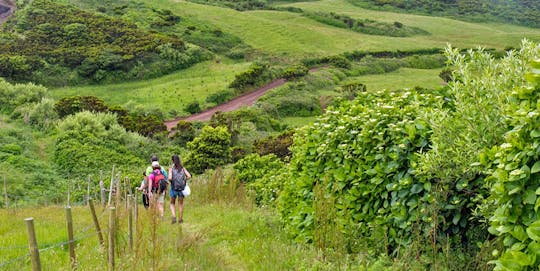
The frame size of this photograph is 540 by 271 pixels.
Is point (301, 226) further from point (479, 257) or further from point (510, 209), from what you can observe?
point (510, 209)

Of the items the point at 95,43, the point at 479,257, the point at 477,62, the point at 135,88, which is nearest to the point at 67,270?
the point at 479,257

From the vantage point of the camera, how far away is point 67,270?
Answer: 592 centimetres

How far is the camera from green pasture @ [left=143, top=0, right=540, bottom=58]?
6881cm

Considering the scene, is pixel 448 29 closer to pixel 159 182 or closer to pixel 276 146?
pixel 276 146

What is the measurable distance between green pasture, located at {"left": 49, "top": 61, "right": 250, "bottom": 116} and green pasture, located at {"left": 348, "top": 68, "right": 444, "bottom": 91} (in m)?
14.6

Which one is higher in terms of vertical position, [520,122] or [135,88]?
[520,122]

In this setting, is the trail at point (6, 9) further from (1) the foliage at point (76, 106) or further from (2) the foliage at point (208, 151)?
(2) the foliage at point (208, 151)

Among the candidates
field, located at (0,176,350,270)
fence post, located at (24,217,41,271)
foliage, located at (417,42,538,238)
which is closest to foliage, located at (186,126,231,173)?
field, located at (0,176,350,270)

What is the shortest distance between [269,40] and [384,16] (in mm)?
42407

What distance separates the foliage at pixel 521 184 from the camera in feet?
10.2

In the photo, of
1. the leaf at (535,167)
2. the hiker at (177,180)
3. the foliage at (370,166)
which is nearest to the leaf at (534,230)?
the leaf at (535,167)

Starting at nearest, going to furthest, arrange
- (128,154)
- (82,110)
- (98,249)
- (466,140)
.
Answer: (466,140) → (98,249) → (128,154) → (82,110)

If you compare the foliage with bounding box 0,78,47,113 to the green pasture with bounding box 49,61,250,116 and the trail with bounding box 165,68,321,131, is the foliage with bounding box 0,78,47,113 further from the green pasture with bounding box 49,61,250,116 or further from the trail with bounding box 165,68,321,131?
the trail with bounding box 165,68,321,131

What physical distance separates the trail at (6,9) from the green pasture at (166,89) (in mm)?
29580
